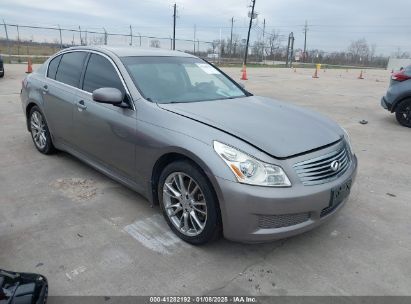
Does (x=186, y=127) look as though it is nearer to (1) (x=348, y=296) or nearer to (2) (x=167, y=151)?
(2) (x=167, y=151)

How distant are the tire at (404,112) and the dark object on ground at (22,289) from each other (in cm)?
808

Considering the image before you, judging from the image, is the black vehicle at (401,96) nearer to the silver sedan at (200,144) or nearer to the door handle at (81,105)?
the silver sedan at (200,144)

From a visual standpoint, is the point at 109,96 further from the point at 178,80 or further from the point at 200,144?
the point at 200,144

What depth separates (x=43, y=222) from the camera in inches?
132

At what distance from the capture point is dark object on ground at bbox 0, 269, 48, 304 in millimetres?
1945

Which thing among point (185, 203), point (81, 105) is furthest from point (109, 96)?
point (185, 203)

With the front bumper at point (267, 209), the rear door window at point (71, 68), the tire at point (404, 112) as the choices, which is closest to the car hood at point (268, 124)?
the front bumper at point (267, 209)

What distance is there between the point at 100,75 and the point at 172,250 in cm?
207

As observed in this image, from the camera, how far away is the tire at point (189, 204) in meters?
2.77

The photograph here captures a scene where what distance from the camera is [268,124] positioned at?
3117mm

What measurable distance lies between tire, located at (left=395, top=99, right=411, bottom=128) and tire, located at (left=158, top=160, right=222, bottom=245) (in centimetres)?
681

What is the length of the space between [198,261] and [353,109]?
29.2 ft

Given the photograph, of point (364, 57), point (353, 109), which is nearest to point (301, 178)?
point (353, 109)

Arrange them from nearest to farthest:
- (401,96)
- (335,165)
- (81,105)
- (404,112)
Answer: (335,165)
(81,105)
(401,96)
(404,112)
